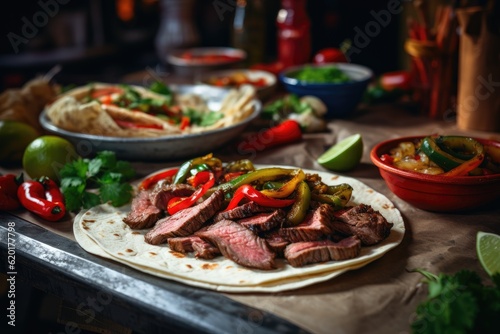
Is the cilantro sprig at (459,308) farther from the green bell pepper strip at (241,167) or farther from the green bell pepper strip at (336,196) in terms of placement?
the green bell pepper strip at (241,167)

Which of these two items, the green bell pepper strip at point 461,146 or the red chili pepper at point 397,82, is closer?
the green bell pepper strip at point 461,146

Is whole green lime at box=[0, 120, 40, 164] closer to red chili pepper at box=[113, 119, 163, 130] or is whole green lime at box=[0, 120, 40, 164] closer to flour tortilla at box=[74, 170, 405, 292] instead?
red chili pepper at box=[113, 119, 163, 130]

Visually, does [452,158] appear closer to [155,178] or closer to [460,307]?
[460,307]

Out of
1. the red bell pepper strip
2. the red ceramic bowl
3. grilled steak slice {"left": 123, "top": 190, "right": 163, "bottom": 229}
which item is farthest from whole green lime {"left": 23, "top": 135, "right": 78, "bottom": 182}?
the red bell pepper strip

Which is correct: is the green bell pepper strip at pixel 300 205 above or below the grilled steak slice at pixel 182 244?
above

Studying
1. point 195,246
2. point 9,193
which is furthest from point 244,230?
point 9,193

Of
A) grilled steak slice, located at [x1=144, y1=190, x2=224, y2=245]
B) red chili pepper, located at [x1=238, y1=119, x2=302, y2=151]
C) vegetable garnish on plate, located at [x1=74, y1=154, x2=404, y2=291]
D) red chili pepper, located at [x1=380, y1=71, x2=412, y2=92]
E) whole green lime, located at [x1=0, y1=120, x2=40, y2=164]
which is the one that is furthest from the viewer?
red chili pepper, located at [x1=380, y1=71, x2=412, y2=92]

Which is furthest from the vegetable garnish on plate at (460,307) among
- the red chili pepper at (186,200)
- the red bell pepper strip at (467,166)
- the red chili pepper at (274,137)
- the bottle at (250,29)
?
the bottle at (250,29)
